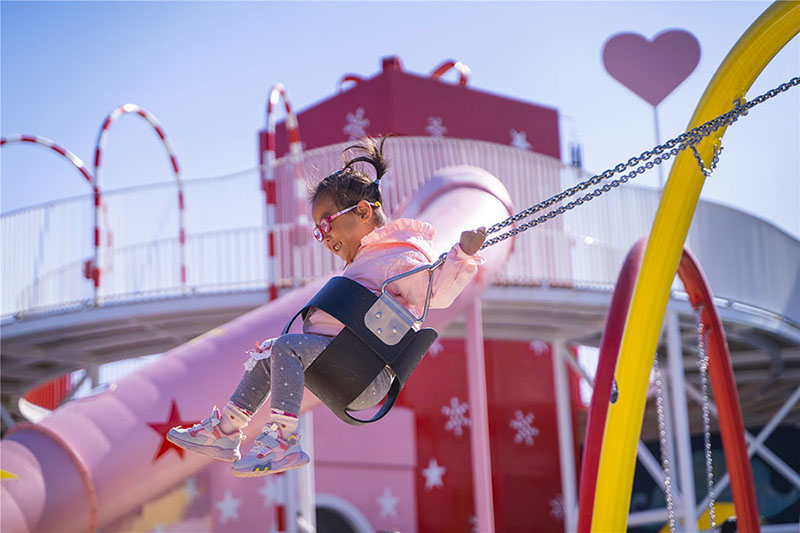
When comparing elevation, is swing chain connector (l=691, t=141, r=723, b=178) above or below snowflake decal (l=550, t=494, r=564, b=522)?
above

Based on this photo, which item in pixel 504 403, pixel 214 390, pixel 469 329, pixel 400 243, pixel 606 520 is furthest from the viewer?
pixel 504 403

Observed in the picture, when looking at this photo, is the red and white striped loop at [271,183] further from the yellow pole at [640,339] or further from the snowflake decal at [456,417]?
the yellow pole at [640,339]

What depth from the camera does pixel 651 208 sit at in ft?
39.7

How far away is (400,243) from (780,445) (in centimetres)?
1835

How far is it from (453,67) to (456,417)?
4.98 metres

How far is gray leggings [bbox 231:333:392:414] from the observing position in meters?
3.09

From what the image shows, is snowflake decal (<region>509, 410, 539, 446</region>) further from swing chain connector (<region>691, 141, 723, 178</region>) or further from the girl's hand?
the girl's hand

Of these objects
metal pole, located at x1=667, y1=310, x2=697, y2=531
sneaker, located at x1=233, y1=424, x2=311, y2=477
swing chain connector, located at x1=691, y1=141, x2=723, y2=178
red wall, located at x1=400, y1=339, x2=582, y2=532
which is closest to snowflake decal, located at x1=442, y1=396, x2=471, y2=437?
red wall, located at x1=400, y1=339, x2=582, y2=532

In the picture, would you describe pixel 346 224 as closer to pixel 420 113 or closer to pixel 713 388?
pixel 713 388

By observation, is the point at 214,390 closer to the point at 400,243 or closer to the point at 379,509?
the point at 400,243

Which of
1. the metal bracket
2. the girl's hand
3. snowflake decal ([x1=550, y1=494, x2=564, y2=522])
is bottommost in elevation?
snowflake decal ([x1=550, y1=494, x2=564, y2=522])

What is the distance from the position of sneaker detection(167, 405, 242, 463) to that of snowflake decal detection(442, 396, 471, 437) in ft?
32.8

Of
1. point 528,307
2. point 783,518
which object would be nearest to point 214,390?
point 528,307

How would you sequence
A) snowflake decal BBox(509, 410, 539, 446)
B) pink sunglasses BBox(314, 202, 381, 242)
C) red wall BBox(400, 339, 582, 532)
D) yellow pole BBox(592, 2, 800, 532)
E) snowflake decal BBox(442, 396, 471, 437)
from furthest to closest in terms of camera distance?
snowflake decal BBox(509, 410, 539, 446)
snowflake decal BBox(442, 396, 471, 437)
red wall BBox(400, 339, 582, 532)
yellow pole BBox(592, 2, 800, 532)
pink sunglasses BBox(314, 202, 381, 242)
